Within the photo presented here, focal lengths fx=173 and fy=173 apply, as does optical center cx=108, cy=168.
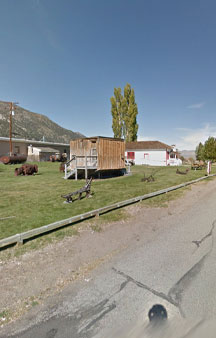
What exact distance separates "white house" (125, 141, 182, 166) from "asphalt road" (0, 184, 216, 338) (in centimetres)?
2912

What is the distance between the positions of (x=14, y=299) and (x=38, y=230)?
2.08 m

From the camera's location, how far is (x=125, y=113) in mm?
39156

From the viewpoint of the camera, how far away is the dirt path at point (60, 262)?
9.09 feet

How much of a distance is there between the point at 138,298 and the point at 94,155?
13.0 m

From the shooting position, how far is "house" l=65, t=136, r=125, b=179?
48.8ft

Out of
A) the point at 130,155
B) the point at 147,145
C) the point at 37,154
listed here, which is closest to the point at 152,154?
the point at 147,145

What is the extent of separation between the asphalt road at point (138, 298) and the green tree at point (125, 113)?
3669 centimetres

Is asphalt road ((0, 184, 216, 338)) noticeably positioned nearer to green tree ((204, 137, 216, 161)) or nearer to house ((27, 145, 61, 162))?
house ((27, 145, 61, 162))

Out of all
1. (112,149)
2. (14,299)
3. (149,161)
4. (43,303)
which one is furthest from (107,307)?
(149,161)

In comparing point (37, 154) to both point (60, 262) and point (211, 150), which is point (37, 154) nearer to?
point (60, 262)

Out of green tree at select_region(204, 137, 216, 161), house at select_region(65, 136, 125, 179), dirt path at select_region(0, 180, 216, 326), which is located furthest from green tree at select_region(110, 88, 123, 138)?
dirt path at select_region(0, 180, 216, 326)

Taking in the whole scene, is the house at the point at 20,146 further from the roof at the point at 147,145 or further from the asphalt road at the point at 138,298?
the asphalt road at the point at 138,298

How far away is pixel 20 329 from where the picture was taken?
2.25m

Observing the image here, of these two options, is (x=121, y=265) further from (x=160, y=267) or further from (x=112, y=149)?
(x=112, y=149)
